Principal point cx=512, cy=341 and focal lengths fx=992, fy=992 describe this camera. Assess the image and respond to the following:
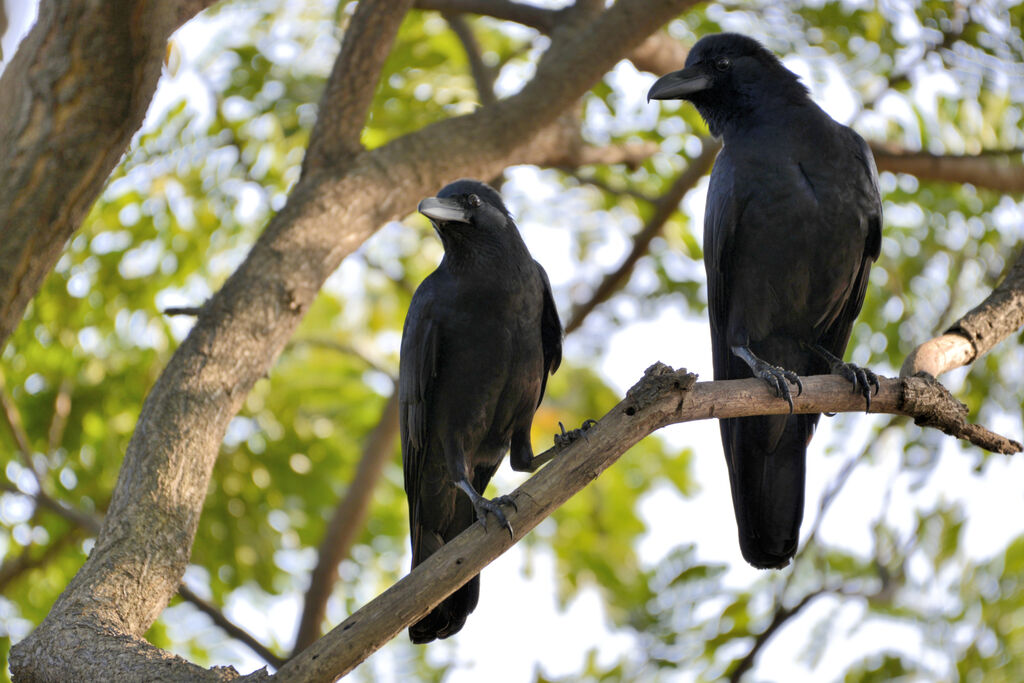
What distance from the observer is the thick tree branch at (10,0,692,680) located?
3.10 metres

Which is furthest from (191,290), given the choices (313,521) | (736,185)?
(736,185)

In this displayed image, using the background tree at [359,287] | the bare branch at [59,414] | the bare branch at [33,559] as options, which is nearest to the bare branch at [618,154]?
the background tree at [359,287]

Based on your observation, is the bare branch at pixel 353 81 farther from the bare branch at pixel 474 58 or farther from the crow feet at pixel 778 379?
the crow feet at pixel 778 379

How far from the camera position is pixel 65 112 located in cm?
363

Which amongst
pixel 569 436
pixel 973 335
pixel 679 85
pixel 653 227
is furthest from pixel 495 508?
pixel 653 227

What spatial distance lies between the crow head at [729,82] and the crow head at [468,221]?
1057 mm

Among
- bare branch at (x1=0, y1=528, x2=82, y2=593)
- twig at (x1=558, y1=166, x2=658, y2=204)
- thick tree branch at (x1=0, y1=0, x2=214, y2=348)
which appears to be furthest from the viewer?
twig at (x1=558, y1=166, x2=658, y2=204)

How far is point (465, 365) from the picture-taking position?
4.15 metres

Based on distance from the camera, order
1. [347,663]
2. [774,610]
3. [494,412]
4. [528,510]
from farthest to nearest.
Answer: [774,610] → [494,412] → [528,510] → [347,663]

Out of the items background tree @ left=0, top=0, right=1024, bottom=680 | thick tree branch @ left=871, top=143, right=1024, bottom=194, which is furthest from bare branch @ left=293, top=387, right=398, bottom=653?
thick tree branch @ left=871, top=143, right=1024, bottom=194

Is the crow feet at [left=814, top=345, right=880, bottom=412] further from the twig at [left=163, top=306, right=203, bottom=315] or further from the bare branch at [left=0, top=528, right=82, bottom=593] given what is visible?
the bare branch at [left=0, top=528, right=82, bottom=593]

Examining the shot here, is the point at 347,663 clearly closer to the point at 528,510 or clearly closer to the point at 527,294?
the point at 528,510

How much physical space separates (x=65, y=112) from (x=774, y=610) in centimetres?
394

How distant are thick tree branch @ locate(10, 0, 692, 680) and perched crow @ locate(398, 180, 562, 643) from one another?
0.60 metres
